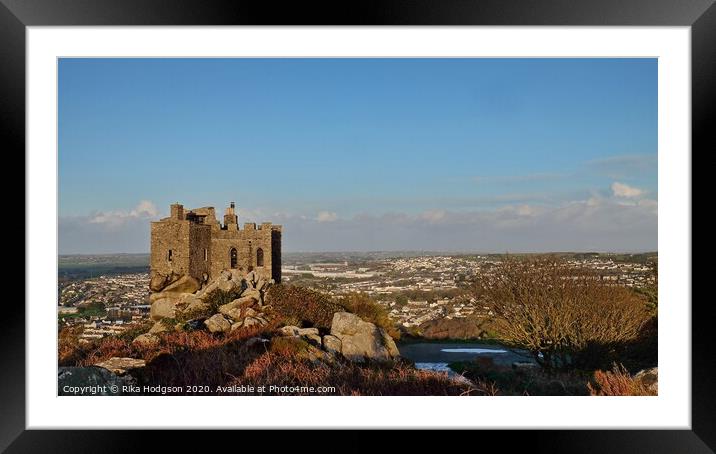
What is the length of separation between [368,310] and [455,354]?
1.05m

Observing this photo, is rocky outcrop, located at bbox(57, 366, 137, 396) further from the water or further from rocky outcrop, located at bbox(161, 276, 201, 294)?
the water

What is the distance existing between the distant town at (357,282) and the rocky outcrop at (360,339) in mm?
325

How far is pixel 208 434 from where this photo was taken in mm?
3857

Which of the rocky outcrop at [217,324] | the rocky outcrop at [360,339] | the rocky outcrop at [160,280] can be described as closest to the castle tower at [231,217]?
the rocky outcrop at [160,280]

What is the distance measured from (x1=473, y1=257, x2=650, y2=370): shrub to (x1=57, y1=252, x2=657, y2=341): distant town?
215 millimetres

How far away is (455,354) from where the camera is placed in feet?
17.3

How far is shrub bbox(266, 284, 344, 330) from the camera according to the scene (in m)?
5.76

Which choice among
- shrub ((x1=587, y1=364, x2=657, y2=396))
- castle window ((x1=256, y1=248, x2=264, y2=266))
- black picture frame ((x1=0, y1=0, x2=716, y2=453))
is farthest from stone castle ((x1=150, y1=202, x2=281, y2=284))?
shrub ((x1=587, y1=364, x2=657, y2=396))
